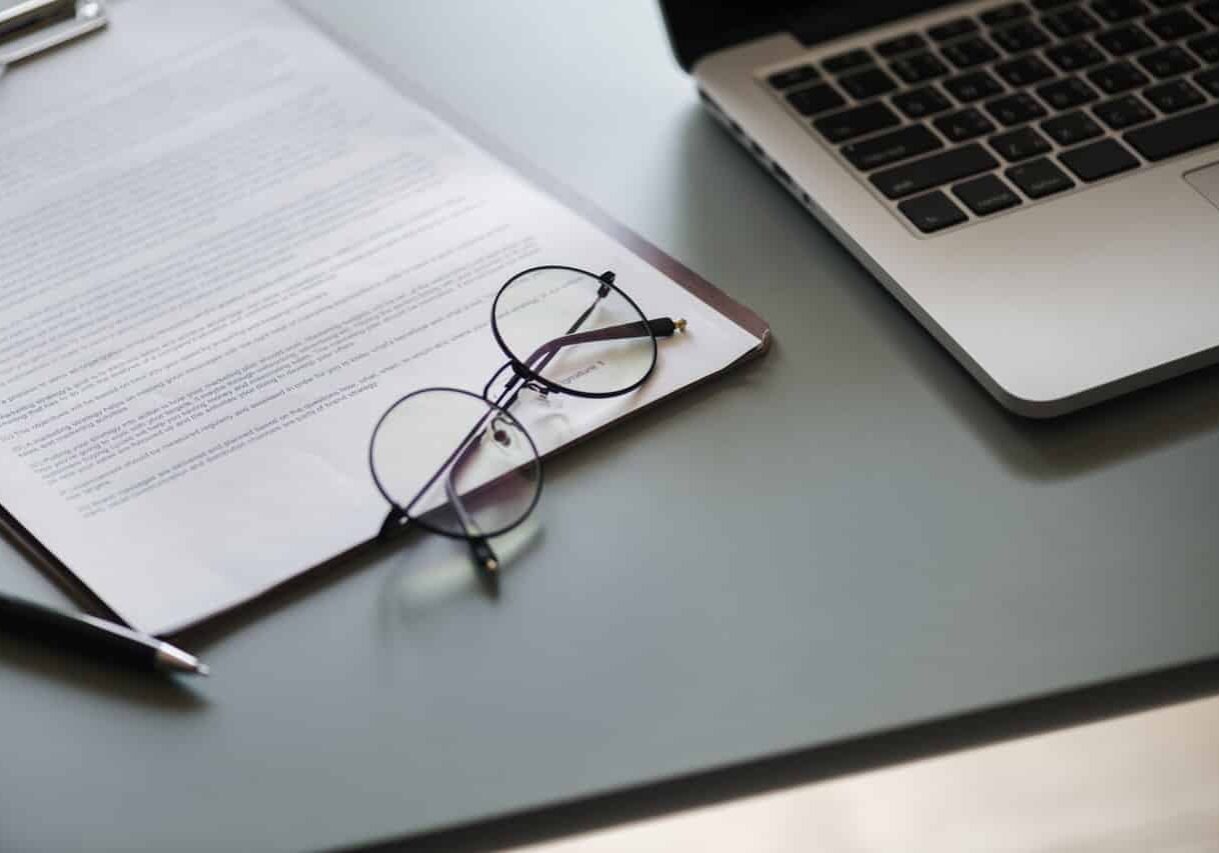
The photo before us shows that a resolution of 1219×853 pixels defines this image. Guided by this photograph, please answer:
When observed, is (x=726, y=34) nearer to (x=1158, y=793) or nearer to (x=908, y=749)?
(x=908, y=749)

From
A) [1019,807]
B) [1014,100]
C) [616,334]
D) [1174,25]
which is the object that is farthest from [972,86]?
[1019,807]

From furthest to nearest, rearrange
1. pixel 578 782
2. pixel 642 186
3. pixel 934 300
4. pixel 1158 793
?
pixel 1158 793 → pixel 642 186 → pixel 934 300 → pixel 578 782

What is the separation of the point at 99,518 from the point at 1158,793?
986 millimetres

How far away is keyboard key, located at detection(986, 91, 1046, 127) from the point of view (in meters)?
0.67

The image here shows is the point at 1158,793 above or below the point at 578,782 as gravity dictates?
below

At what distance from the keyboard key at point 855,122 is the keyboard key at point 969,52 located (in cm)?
6

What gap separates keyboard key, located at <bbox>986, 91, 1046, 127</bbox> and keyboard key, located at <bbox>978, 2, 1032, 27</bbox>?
0.07 metres

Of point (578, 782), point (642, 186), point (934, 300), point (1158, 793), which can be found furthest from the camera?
point (1158, 793)

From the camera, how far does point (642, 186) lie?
0.70m

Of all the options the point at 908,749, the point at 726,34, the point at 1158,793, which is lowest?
the point at 1158,793

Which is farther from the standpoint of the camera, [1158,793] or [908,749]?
[1158,793]

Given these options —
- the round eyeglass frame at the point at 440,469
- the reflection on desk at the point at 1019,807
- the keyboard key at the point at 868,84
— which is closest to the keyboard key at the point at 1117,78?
the keyboard key at the point at 868,84

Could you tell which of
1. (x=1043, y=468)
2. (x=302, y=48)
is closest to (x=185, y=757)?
(x=1043, y=468)

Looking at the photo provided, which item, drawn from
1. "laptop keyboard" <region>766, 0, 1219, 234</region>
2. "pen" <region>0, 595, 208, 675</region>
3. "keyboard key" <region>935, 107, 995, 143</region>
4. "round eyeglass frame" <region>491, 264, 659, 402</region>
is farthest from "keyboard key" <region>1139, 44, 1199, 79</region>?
"pen" <region>0, 595, 208, 675</region>
